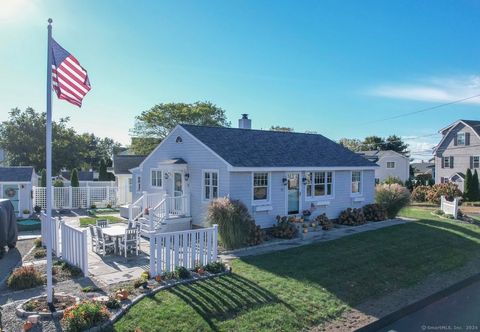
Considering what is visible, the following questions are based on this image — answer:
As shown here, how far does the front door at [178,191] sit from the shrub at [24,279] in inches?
315

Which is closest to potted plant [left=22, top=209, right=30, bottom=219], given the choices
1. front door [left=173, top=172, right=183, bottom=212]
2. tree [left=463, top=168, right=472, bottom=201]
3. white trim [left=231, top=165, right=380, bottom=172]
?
front door [left=173, top=172, right=183, bottom=212]

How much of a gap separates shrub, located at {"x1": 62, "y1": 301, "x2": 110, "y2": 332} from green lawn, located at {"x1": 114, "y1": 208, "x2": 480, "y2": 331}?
299mm

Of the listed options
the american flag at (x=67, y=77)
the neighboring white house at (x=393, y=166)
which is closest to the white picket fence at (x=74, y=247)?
the american flag at (x=67, y=77)

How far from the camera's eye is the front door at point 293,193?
16.1 meters

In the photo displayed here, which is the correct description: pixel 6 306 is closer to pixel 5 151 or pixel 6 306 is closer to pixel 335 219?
pixel 335 219

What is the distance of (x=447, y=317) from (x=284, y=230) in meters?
7.09

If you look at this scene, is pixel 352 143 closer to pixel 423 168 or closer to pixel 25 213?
pixel 423 168

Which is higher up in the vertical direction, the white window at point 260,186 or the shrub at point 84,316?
the white window at point 260,186

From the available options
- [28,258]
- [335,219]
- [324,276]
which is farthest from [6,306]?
[335,219]

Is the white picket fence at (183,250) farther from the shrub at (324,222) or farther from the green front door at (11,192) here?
the green front door at (11,192)

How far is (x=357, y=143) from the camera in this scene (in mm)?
83062

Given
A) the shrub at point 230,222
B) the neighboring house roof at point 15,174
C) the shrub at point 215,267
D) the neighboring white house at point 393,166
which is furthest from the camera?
the neighboring white house at point 393,166

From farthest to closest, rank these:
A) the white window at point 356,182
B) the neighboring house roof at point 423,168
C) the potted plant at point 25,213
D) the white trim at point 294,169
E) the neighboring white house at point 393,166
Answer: the neighboring house roof at point 423,168 < the neighboring white house at point 393,166 < the potted plant at point 25,213 < the white window at point 356,182 < the white trim at point 294,169

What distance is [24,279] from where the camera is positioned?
7.86m
